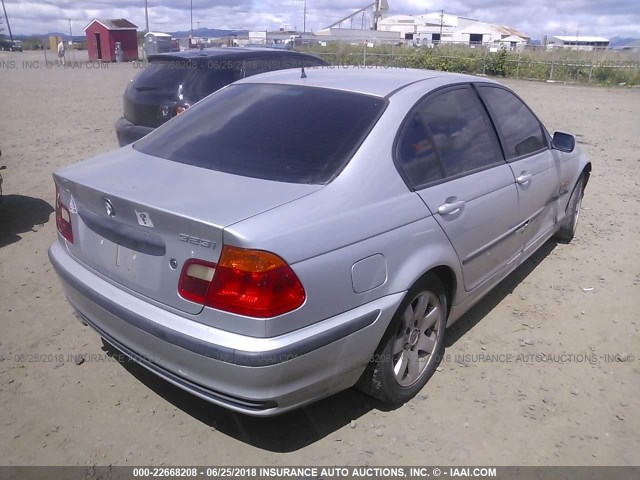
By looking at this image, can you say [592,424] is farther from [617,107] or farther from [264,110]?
[617,107]

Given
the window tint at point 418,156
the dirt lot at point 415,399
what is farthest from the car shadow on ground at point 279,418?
the window tint at point 418,156

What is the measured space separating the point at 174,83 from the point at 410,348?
4.50 m

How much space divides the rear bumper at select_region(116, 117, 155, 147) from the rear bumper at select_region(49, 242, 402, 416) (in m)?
3.78

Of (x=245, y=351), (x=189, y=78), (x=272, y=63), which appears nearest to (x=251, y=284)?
(x=245, y=351)

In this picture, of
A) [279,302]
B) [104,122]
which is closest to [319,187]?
[279,302]

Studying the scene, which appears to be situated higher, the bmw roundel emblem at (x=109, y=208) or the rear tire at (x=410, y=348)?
the bmw roundel emblem at (x=109, y=208)

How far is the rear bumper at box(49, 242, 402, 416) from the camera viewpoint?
2.14m

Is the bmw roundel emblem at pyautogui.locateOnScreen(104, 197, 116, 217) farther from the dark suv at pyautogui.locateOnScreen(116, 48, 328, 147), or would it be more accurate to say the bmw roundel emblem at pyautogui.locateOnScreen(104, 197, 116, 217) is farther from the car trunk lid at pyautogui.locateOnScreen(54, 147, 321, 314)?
the dark suv at pyautogui.locateOnScreen(116, 48, 328, 147)

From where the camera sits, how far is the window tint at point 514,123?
3688 mm

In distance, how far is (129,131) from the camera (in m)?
6.21

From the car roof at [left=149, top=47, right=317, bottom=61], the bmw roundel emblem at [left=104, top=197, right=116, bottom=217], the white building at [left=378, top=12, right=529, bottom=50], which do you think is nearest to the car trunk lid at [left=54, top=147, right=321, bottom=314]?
the bmw roundel emblem at [left=104, top=197, right=116, bottom=217]

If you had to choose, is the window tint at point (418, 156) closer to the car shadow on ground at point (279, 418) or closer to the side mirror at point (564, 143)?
the car shadow on ground at point (279, 418)

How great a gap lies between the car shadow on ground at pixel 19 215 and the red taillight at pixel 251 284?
359 cm

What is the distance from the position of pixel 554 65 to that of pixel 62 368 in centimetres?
2966
